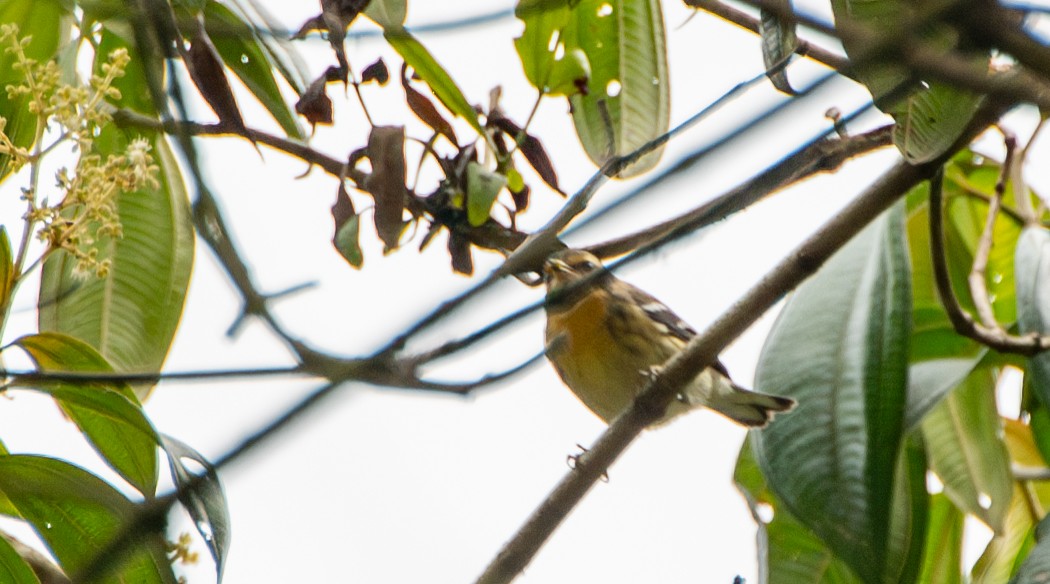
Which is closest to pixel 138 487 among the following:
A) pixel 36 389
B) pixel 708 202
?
pixel 36 389

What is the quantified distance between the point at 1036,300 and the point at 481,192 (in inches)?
46.7

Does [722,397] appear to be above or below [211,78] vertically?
above

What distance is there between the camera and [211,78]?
190 cm

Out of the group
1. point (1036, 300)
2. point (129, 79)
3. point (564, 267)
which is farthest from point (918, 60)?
point (564, 267)

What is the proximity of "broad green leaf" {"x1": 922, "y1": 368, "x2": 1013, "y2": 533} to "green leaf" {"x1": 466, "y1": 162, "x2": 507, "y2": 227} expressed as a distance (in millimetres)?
1264

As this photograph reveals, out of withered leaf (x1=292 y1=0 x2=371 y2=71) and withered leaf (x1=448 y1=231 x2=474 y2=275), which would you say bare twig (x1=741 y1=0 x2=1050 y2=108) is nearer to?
withered leaf (x1=292 y1=0 x2=371 y2=71)

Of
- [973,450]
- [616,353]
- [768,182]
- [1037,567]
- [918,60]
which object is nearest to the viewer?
[918,60]

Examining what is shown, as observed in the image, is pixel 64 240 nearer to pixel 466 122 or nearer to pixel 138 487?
pixel 138 487

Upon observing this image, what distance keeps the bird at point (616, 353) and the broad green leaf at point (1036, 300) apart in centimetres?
128

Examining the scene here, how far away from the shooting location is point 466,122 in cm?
240

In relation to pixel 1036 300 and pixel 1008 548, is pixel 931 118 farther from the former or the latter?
pixel 1008 548

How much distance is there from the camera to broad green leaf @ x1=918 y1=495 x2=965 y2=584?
9.40 ft

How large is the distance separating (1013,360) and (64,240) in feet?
6.80

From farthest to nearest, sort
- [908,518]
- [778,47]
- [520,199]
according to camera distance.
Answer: [520,199] < [908,518] < [778,47]
